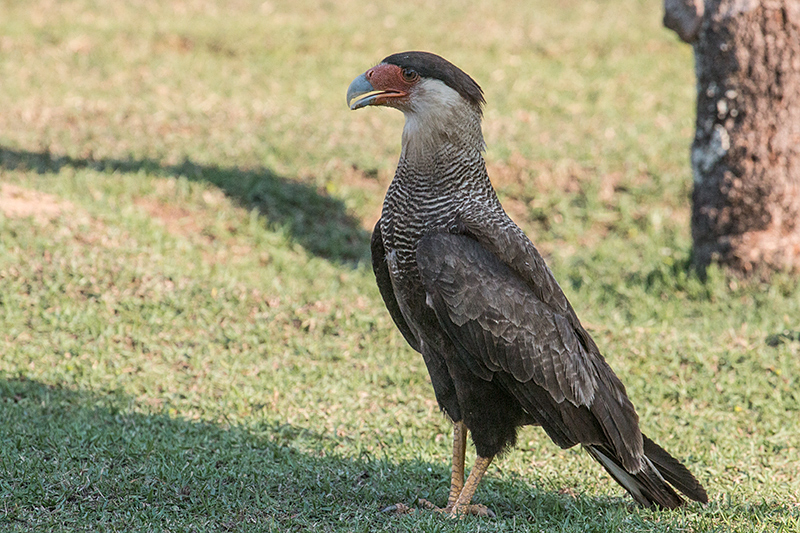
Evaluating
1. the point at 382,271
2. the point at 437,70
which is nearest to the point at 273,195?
the point at 382,271

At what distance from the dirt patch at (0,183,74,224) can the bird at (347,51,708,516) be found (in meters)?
3.56

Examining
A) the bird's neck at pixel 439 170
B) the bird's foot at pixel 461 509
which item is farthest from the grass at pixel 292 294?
the bird's neck at pixel 439 170

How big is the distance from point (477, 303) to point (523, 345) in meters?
0.28

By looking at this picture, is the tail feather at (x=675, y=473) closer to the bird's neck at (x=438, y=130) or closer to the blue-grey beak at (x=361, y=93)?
the bird's neck at (x=438, y=130)

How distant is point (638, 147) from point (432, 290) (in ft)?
19.2

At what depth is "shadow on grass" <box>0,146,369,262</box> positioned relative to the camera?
23.7 feet

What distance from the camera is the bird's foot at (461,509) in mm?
3791

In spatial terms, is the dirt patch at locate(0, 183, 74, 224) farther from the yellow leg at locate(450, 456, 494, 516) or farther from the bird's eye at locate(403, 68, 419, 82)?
the yellow leg at locate(450, 456, 494, 516)

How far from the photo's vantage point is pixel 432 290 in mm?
3482

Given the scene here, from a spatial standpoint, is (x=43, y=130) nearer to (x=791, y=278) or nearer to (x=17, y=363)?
(x=17, y=363)

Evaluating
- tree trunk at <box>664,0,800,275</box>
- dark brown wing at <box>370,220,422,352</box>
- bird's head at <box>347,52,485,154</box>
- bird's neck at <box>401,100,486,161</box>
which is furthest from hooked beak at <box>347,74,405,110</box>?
tree trunk at <box>664,0,800,275</box>

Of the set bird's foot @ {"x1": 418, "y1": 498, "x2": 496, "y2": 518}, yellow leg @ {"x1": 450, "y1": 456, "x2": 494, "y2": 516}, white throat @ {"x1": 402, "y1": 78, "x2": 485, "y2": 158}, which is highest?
white throat @ {"x1": 402, "y1": 78, "x2": 485, "y2": 158}

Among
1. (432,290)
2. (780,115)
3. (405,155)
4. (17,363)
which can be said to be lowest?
(17,363)

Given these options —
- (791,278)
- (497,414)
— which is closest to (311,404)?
(497,414)
